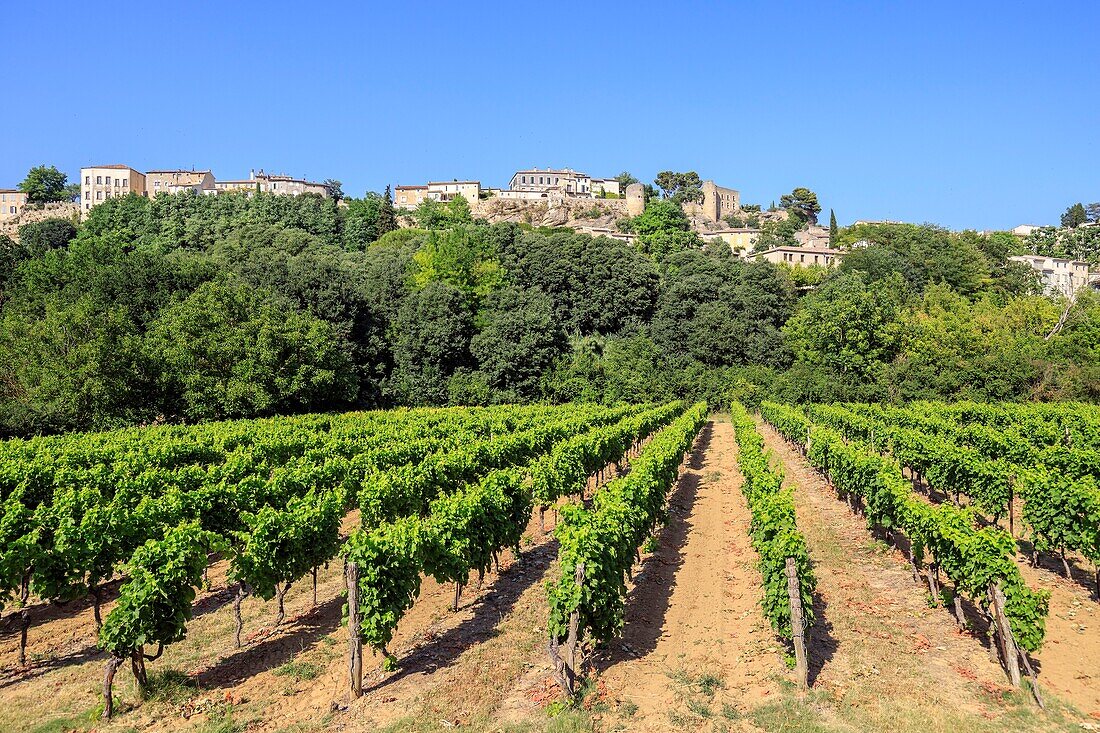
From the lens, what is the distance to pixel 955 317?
64.2m

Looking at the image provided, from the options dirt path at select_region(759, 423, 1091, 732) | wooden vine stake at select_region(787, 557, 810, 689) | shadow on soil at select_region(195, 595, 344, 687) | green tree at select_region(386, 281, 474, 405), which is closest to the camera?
dirt path at select_region(759, 423, 1091, 732)

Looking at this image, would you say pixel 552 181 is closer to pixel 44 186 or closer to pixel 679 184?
pixel 679 184

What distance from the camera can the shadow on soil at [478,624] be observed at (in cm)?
1108

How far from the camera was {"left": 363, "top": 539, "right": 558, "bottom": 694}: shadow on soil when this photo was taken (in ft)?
36.3

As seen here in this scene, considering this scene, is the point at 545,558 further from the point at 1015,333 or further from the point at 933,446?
the point at 1015,333

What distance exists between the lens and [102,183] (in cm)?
14325

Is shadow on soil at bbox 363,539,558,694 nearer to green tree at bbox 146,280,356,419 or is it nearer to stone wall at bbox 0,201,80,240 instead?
green tree at bbox 146,280,356,419

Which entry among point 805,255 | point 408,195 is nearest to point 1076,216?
point 805,255

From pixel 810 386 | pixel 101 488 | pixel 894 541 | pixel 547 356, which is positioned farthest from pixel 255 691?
pixel 810 386

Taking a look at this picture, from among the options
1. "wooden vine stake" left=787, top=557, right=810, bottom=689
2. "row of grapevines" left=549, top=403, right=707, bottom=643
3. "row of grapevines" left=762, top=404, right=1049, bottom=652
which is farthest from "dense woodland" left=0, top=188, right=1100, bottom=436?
"wooden vine stake" left=787, top=557, right=810, bottom=689

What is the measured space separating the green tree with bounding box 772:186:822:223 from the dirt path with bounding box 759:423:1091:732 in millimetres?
163863

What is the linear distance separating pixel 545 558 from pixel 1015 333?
194ft

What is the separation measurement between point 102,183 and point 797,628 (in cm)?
16371

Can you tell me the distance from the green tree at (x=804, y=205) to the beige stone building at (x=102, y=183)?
5284 inches
